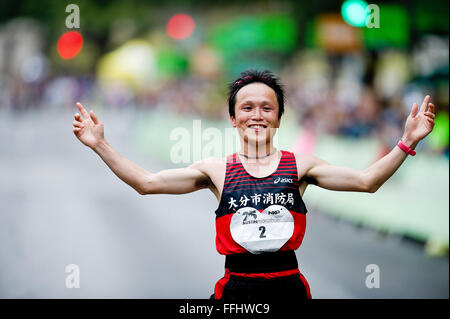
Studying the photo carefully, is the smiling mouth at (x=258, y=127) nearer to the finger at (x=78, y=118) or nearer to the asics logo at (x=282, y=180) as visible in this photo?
the asics logo at (x=282, y=180)

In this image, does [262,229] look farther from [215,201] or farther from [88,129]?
[215,201]

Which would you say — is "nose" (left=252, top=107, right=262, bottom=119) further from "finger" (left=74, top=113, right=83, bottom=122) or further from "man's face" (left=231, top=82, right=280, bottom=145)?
"finger" (left=74, top=113, right=83, bottom=122)

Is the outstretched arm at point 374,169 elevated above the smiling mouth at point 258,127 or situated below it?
below

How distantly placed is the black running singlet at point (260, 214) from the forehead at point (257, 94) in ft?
1.26

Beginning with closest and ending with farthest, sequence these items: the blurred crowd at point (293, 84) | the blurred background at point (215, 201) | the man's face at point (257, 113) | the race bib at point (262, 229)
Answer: the race bib at point (262, 229) → the man's face at point (257, 113) → the blurred background at point (215, 201) → the blurred crowd at point (293, 84)

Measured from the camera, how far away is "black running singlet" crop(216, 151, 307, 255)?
9.46ft

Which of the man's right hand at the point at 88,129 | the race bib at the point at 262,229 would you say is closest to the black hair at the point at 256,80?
the race bib at the point at 262,229

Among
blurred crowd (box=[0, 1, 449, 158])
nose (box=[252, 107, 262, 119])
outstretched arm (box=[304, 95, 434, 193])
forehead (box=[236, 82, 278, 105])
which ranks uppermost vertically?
blurred crowd (box=[0, 1, 449, 158])

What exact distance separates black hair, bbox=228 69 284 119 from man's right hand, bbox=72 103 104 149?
0.71m

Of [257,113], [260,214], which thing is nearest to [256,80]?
[257,113]

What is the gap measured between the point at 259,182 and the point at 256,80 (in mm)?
554

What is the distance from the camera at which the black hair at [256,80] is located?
3080mm

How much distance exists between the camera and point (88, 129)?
3096 millimetres

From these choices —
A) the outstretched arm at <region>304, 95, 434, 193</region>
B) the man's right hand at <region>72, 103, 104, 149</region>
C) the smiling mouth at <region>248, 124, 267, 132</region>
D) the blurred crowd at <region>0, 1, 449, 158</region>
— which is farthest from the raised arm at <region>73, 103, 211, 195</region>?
the blurred crowd at <region>0, 1, 449, 158</region>
